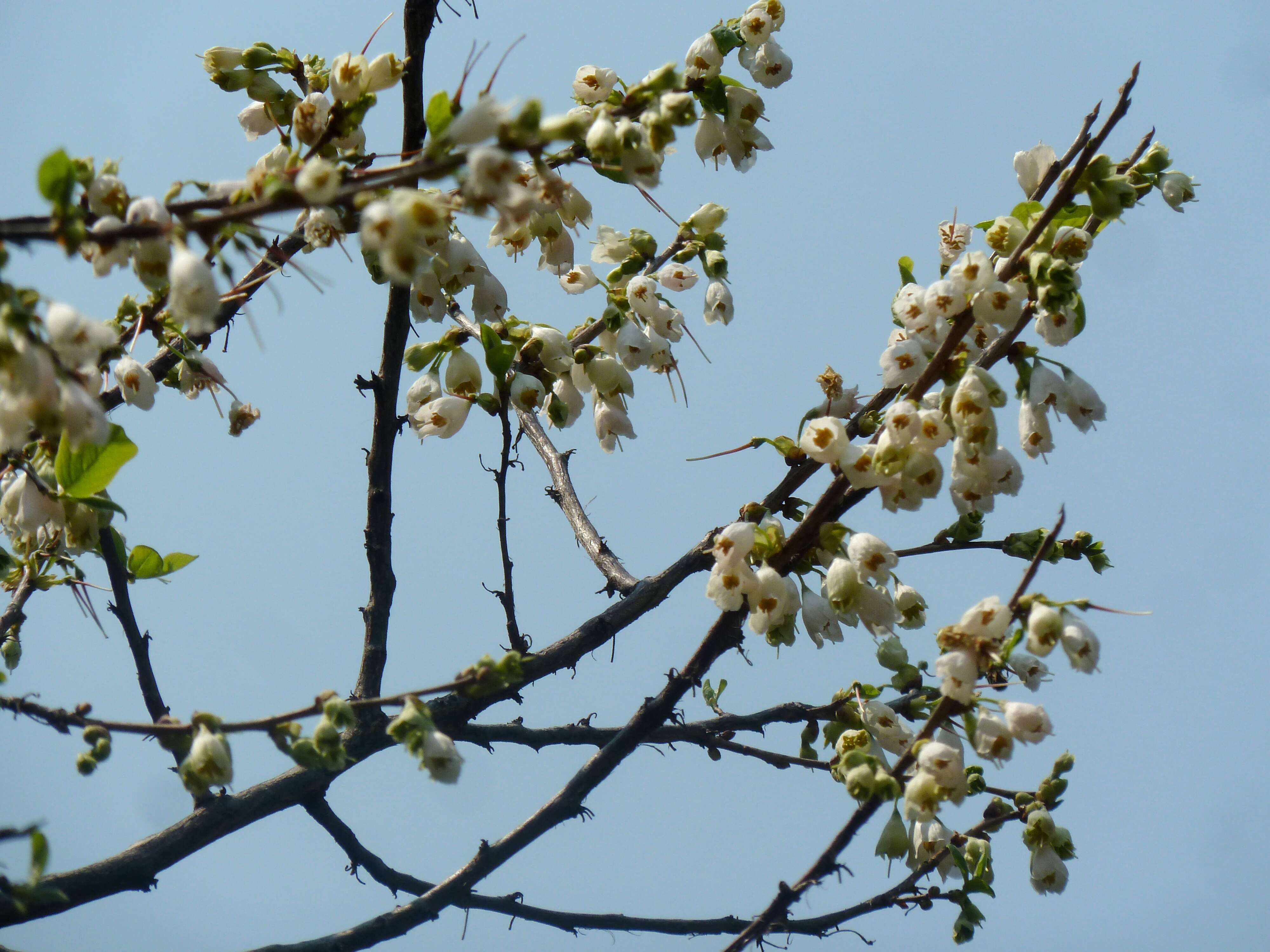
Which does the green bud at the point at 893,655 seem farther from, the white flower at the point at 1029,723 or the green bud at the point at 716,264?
the green bud at the point at 716,264

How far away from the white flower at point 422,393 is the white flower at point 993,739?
1644 millimetres

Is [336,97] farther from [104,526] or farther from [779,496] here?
[779,496]

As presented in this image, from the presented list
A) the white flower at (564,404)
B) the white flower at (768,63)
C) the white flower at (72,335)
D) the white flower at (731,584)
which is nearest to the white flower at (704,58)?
the white flower at (768,63)

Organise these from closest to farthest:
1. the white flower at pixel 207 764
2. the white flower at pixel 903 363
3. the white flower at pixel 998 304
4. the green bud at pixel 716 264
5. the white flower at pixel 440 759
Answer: the white flower at pixel 207 764, the white flower at pixel 440 759, the white flower at pixel 998 304, the white flower at pixel 903 363, the green bud at pixel 716 264

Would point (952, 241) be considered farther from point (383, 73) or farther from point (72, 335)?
point (72, 335)

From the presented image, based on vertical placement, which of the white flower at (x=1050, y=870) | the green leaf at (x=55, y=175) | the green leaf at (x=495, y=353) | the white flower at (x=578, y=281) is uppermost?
the white flower at (x=578, y=281)

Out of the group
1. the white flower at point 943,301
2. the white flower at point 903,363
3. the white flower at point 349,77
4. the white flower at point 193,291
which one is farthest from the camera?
the white flower at point 903,363

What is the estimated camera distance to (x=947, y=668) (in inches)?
77.5

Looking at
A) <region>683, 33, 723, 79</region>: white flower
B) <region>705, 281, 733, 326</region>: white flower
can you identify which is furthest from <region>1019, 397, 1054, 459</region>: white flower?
<region>683, 33, 723, 79</region>: white flower

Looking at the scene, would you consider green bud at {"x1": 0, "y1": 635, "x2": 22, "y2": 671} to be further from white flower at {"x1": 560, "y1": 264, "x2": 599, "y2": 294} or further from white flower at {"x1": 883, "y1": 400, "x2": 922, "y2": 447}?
white flower at {"x1": 883, "y1": 400, "x2": 922, "y2": 447}

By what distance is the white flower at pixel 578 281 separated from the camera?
10.5ft

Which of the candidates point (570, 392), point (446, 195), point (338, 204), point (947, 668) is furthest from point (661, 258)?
point (338, 204)

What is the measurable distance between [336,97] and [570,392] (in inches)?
40.1

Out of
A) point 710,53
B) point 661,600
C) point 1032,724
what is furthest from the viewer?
point 661,600
